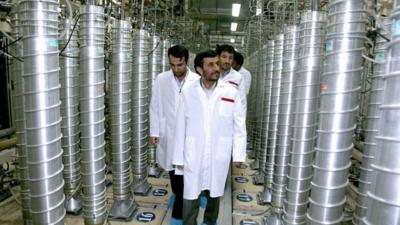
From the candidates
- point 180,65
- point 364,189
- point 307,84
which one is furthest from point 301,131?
point 180,65

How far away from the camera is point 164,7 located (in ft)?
16.3

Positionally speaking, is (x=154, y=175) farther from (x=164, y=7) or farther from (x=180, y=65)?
(x=164, y=7)

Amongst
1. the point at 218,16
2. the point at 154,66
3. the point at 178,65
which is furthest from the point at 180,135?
the point at 218,16

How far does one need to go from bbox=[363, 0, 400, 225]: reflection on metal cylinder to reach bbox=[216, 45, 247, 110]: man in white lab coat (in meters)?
2.65

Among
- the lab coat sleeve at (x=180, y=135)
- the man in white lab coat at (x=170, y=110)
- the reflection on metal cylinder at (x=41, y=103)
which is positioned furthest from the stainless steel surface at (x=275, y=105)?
the reflection on metal cylinder at (x=41, y=103)

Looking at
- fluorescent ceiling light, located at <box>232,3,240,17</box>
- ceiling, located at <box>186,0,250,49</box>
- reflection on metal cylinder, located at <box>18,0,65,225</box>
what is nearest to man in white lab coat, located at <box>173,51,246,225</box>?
reflection on metal cylinder, located at <box>18,0,65,225</box>

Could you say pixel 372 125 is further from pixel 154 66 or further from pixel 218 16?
pixel 218 16

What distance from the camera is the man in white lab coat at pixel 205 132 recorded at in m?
2.39

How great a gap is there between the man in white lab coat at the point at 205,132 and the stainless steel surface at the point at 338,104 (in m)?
0.98

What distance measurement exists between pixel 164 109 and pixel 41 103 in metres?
1.66

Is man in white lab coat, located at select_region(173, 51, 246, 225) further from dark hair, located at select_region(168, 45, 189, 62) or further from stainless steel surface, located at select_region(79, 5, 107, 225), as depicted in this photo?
stainless steel surface, located at select_region(79, 5, 107, 225)

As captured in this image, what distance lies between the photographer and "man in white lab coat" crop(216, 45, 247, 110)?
3549 millimetres

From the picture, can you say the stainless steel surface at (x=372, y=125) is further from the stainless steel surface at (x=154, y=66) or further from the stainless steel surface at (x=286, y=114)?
the stainless steel surface at (x=154, y=66)

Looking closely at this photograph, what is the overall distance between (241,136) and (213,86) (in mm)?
436
